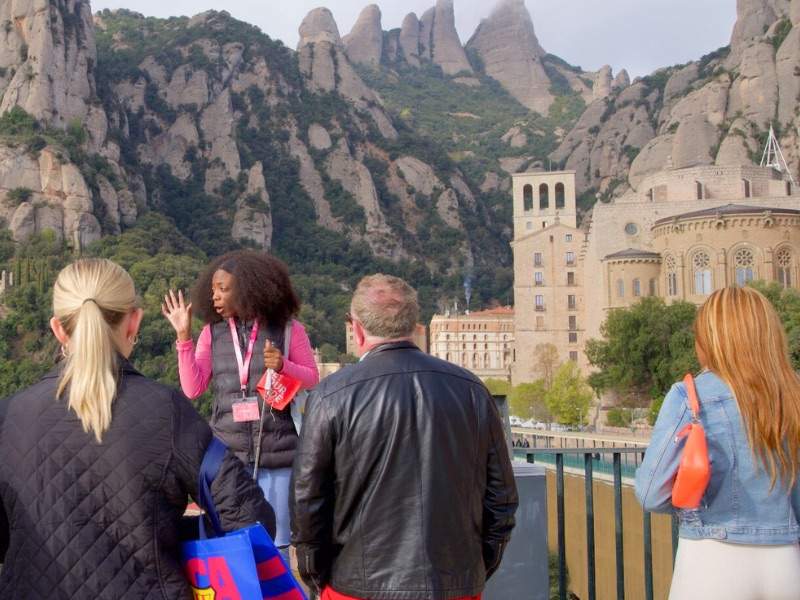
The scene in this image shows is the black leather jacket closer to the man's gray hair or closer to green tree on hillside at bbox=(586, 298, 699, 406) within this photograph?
the man's gray hair

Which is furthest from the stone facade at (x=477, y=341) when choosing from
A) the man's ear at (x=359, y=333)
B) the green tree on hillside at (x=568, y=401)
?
the man's ear at (x=359, y=333)

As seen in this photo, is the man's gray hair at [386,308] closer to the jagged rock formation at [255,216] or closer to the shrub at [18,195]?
the shrub at [18,195]

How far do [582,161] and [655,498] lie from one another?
118 metres

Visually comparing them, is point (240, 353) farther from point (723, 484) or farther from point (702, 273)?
point (702, 273)

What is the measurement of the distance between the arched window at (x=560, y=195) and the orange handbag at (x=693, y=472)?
85698 mm

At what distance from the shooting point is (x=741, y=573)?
13.4ft

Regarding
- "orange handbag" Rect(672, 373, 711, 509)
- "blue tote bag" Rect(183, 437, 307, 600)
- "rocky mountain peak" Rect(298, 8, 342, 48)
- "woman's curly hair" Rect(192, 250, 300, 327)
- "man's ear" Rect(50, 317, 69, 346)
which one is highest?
"rocky mountain peak" Rect(298, 8, 342, 48)

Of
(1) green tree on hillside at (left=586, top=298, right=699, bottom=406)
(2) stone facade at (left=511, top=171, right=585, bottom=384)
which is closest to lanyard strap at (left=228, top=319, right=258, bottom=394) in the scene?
(1) green tree on hillside at (left=586, top=298, right=699, bottom=406)

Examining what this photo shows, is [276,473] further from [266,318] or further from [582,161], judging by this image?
[582,161]

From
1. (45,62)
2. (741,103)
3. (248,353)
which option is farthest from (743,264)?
(45,62)

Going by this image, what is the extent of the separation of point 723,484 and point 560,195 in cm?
8848

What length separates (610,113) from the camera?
121 meters

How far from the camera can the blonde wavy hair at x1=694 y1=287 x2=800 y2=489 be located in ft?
13.5

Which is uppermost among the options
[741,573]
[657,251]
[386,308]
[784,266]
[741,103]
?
[741,103]
